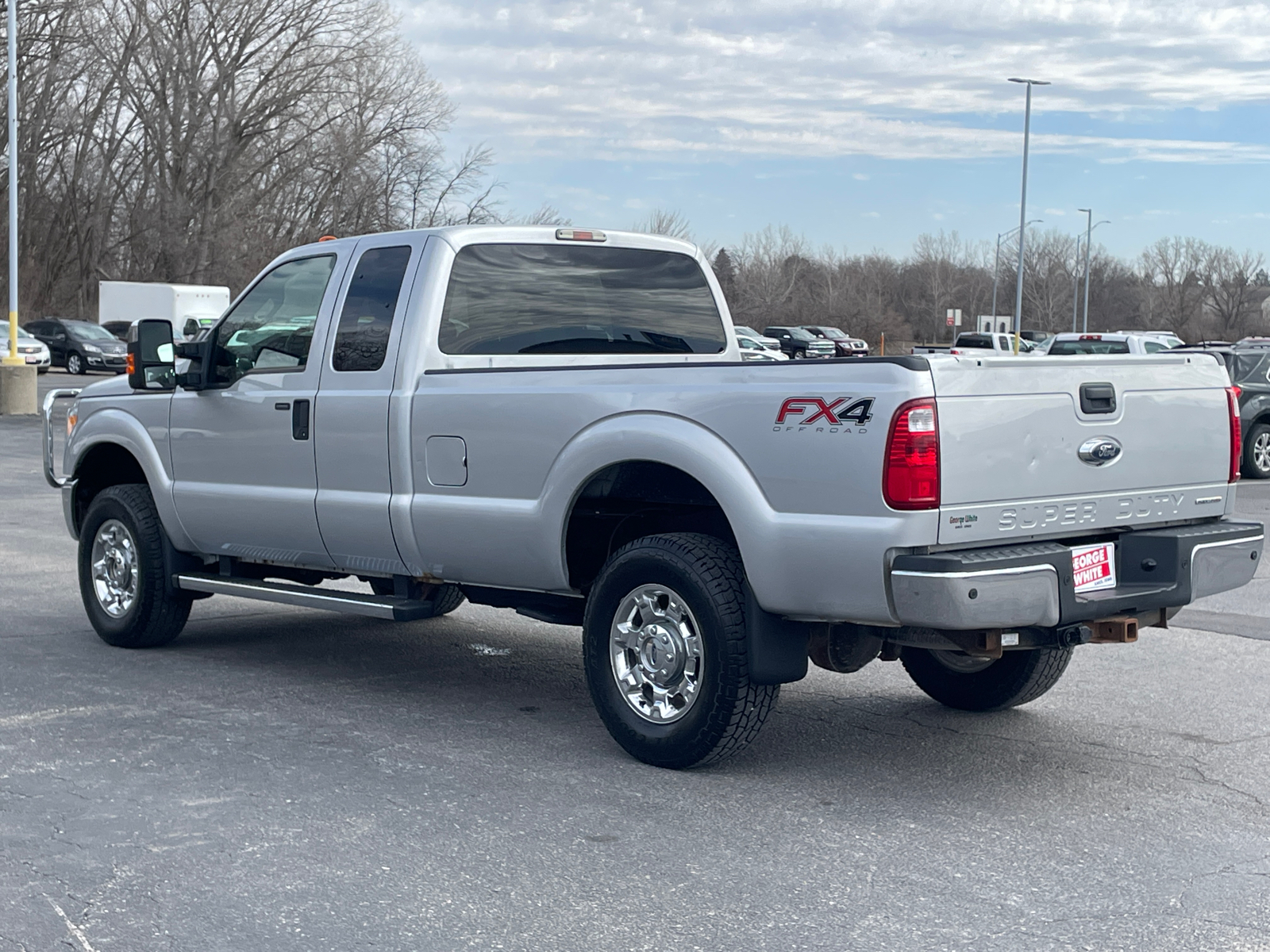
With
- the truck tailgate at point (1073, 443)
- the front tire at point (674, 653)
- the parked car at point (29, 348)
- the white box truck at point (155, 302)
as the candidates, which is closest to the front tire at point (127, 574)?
the front tire at point (674, 653)

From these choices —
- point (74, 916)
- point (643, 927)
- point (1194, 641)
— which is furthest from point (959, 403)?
point (1194, 641)

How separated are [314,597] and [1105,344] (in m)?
19.2

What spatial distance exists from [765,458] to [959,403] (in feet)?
2.35

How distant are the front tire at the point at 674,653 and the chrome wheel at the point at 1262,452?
16134 millimetres

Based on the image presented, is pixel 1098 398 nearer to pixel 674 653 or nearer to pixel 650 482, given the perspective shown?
pixel 650 482

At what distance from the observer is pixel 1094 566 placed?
213 inches

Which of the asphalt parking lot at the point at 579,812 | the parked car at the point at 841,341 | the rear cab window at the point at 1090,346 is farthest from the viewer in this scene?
the parked car at the point at 841,341

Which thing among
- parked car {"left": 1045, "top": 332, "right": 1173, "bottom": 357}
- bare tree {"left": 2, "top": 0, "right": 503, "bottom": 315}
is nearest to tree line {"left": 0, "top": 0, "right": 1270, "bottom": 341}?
bare tree {"left": 2, "top": 0, "right": 503, "bottom": 315}

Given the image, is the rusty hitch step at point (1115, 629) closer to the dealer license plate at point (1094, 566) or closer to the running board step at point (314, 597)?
the dealer license plate at point (1094, 566)

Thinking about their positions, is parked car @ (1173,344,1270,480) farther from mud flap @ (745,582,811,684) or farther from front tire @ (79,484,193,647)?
mud flap @ (745,582,811,684)

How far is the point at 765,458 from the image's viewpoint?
5285mm

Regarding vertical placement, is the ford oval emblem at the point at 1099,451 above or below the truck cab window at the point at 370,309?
below

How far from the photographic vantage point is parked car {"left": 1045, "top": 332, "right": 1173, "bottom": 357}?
23.4 m

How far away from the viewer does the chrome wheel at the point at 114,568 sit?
8.09 metres
